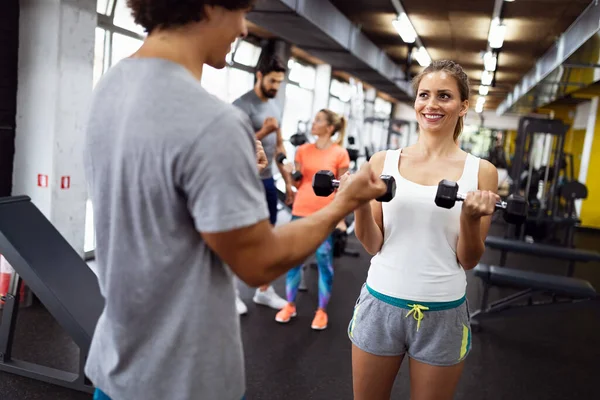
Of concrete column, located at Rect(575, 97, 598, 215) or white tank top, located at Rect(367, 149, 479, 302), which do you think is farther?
concrete column, located at Rect(575, 97, 598, 215)

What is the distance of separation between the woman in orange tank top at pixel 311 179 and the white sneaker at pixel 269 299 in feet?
0.64

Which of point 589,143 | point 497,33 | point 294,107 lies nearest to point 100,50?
point 497,33

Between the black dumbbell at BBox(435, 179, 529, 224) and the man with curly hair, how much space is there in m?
0.40

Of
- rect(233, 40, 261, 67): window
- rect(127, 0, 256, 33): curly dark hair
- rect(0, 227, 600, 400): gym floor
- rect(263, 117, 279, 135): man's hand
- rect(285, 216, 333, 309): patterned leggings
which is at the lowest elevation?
rect(0, 227, 600, 400): gym floor

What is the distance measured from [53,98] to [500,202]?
2921 millimetres

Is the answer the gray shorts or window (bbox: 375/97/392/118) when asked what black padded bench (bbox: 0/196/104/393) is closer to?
the gray shorts

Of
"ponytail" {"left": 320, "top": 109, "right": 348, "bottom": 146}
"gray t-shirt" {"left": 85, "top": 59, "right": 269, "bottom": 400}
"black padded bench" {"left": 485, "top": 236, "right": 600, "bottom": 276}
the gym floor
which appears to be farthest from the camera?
"black padded bench" {"left": 485, "top": 236, "right": 600, "bottom": 276}

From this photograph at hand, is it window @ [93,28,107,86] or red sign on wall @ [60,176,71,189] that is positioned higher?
window @ [93,28,107,86]

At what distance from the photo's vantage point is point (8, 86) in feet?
10.8

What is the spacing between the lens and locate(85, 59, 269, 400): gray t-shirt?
688 mm

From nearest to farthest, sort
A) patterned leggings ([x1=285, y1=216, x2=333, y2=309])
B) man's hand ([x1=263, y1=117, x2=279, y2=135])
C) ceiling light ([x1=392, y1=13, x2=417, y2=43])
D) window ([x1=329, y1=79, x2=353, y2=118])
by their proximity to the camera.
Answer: man's hand ([x1=263, y1=117, x2=279, y2=135]) → patterned leggings ([x1=285, y1=216, x2=333, y2=309]) → ceiling light ([x1=392, y1=13, x2=417, y2=43]) → window ([x1=329, y1=79, x2=353, y2=118])

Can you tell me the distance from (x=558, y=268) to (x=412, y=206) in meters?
5.50

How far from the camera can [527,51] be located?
27.1 ft

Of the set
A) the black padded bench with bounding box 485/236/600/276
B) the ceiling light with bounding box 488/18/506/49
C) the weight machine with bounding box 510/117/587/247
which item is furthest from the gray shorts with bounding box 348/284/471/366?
the weight machine with bounding box 510/117/587/247
